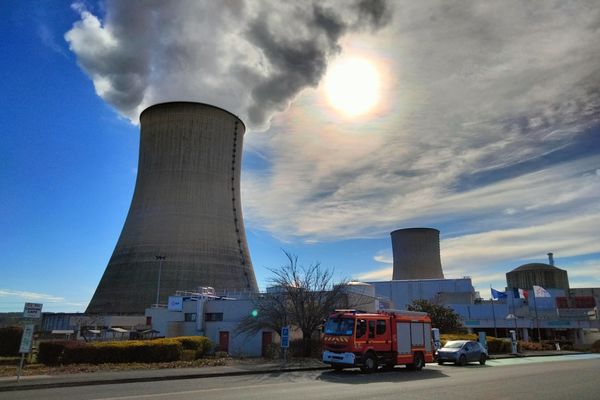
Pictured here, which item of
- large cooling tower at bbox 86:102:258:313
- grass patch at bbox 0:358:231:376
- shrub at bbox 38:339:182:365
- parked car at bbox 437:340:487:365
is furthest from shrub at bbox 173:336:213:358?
parked car at bbox 437:340:487:365

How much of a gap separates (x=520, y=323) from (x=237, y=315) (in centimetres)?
4081

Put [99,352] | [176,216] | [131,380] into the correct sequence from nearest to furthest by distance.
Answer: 1. [131,380]
2. [99,352]
3. [176,216]

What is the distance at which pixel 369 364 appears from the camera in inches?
622

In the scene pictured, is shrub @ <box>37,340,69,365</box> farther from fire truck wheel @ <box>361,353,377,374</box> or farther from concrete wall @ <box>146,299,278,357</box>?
concrete wall @ <box>146,299,278,357</box>

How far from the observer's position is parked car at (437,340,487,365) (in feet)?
66.3

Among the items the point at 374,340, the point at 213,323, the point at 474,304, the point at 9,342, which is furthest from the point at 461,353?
the point at 474,304

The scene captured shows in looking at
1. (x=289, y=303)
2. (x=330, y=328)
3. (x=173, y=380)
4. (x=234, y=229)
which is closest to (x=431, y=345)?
(x=330, y=328)

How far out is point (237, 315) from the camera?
30234mm

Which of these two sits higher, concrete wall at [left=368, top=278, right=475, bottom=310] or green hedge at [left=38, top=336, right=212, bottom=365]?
concrete wall at [left=368, top=278, right=475, bottom=310]

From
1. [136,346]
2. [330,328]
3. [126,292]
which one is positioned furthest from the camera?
[126,292]

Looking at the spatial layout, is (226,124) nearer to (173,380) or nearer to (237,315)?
(237,315)

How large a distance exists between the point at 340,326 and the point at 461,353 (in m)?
7.27

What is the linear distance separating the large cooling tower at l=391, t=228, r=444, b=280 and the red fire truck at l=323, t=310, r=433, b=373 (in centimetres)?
4349

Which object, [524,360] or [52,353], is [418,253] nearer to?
[524,360]
